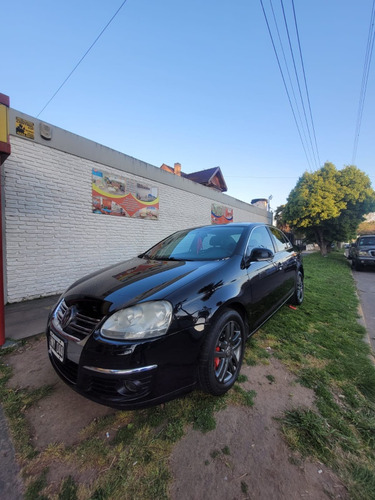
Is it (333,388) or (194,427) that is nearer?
(194,427)

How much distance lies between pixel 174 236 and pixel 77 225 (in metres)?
3.17

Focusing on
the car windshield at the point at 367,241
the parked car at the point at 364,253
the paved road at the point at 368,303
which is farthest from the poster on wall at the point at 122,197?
the car windshield at the point at 367,241

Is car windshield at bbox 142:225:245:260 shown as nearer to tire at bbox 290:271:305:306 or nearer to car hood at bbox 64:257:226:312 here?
car hood at bbox 64:257:226:312

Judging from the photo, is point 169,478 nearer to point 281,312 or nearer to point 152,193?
point 281,312

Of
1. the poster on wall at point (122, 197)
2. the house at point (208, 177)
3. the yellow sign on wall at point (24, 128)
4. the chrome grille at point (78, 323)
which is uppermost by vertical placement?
the house at point (208, 177)

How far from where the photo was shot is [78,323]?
5.54 feet

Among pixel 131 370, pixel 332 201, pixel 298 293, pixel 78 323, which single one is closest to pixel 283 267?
pixel 298 293

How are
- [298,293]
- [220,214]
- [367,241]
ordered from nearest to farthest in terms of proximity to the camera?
[298,293]
[367,241]
[220,214]

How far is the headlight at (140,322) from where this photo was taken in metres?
1.49

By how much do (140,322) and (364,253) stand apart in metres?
11.1

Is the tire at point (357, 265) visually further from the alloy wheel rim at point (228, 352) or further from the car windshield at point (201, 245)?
the alloy wheel rim at point (228, 352)

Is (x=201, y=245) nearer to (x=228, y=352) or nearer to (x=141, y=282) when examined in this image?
(x=141, y=282)

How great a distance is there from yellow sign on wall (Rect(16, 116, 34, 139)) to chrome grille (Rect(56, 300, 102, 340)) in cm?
433

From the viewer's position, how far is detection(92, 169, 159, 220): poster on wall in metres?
5.84
